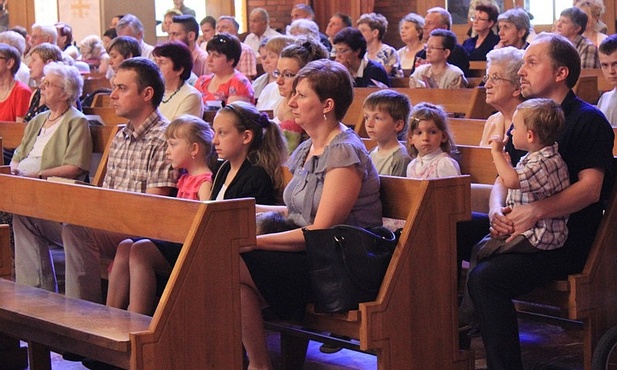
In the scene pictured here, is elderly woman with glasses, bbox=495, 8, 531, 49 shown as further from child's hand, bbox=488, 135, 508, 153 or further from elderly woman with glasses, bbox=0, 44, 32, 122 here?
child's hand, bbox=488, 135, 508, 153

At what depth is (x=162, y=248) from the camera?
3998 millimetres

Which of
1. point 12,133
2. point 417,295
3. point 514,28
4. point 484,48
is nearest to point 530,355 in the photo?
point 417,295

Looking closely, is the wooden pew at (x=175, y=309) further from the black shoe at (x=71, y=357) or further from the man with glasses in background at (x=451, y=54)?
the man with glasses in background at (x=451, y=54)

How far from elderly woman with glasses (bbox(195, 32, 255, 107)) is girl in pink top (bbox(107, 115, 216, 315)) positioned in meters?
2.38

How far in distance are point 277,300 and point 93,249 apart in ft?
3.49

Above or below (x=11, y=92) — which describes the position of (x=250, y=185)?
below

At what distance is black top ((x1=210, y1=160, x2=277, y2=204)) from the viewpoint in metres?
4.10

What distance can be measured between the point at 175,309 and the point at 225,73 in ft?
12.7

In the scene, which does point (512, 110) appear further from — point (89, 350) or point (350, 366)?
point (89, 350)

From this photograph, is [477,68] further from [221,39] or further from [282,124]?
[282,124]

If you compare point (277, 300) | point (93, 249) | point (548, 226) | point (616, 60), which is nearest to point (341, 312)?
point (277, 300)

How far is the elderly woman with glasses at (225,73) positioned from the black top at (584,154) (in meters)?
3.31

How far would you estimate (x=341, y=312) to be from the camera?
350cm

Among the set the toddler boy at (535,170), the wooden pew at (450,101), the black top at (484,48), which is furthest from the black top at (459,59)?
the toddler boy at (535,170)
